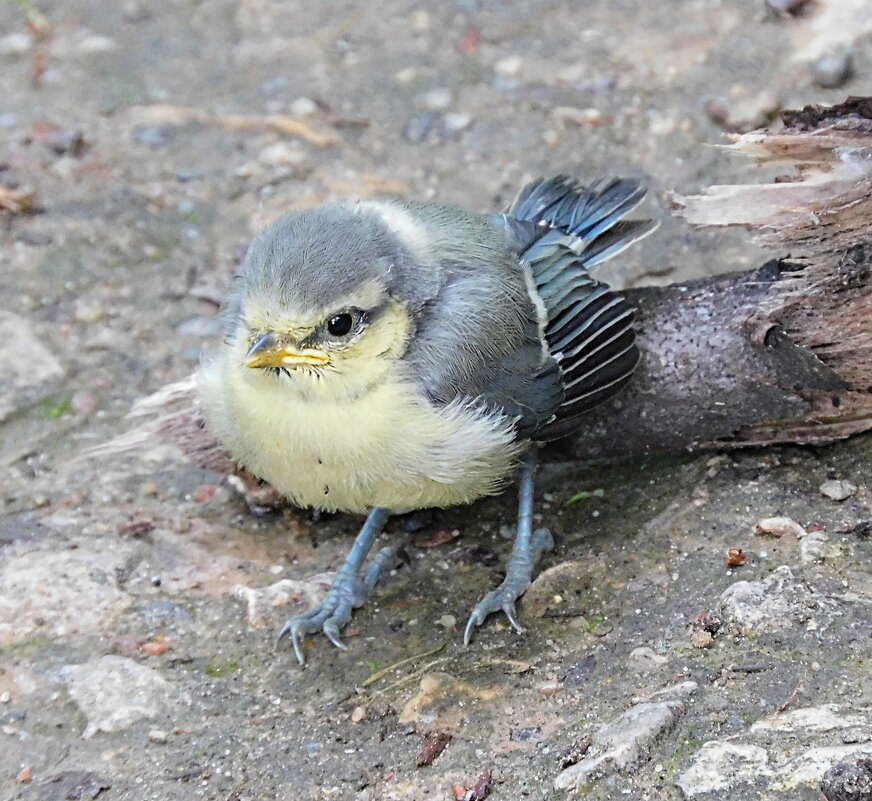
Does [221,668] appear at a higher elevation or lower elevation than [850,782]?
lower

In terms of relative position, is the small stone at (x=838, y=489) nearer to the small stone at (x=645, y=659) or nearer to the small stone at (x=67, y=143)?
A: the small stone at (x=645, y=659)

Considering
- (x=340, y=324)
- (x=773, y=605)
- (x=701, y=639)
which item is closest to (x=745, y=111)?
(x=340, y=324)

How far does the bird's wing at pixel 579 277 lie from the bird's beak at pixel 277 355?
975mm

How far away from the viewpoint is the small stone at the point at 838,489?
12.9ft

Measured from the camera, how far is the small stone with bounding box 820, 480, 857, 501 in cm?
392

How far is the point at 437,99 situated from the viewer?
6.48m

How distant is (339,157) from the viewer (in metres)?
6.26

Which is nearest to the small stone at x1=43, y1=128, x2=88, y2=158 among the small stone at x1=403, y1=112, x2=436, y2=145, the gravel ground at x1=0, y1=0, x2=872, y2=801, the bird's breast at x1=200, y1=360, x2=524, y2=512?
the gravel ground at x1=0, y1=0, x2=872, y2=801

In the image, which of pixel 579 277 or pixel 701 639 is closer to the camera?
pixel 701 639

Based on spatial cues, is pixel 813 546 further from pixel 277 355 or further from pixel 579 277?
pixel 277 355

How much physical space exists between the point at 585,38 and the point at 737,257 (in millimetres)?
1973

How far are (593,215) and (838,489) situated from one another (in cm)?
150

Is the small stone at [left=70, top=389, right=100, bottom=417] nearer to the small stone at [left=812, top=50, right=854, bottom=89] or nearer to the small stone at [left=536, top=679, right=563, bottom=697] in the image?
the small stone at [left=536, top=679, right=563, bottom=697]

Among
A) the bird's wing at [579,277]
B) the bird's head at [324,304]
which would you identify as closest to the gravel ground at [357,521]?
the bird's wing at [579,277]
